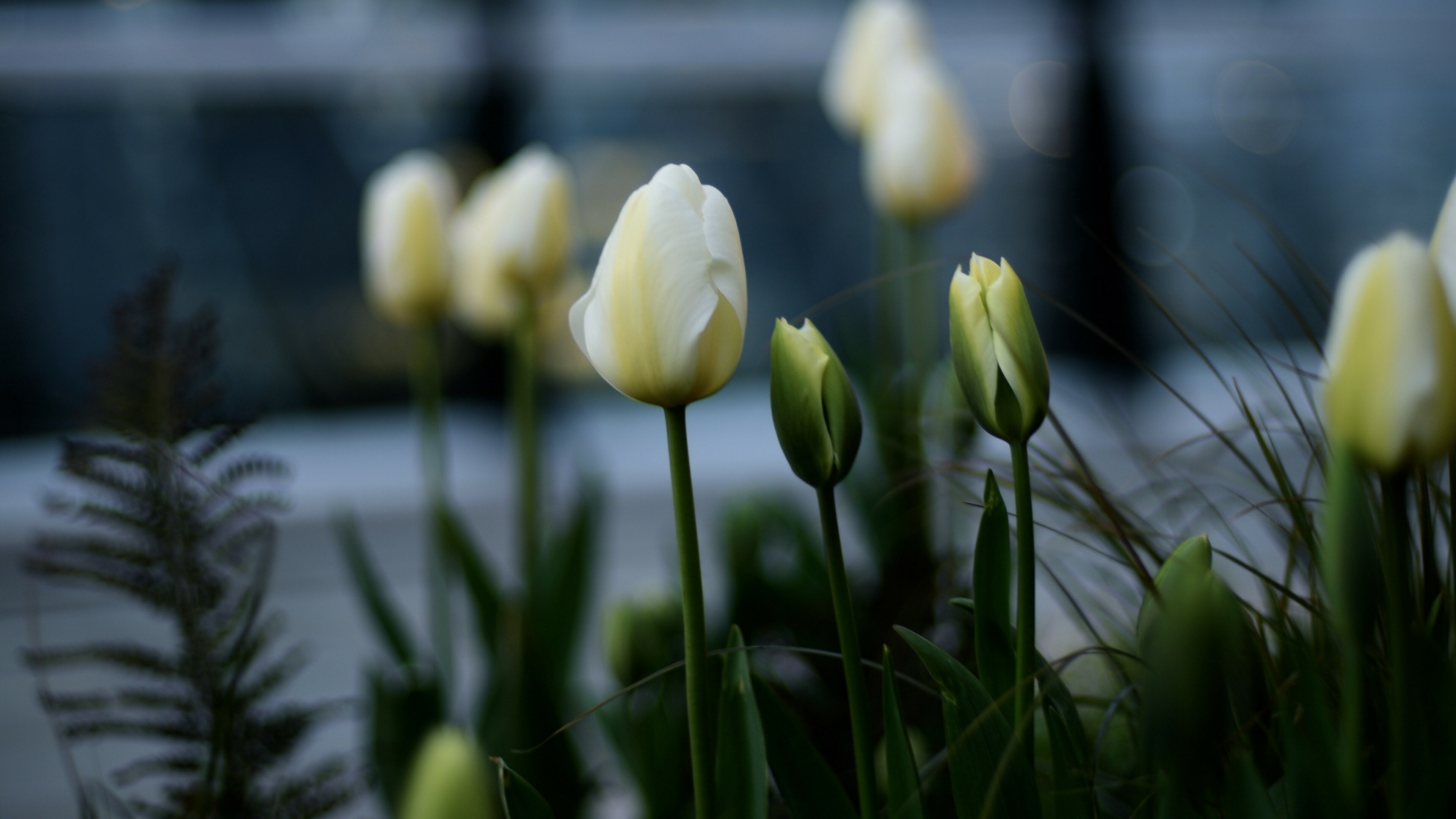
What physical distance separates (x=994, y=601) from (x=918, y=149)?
17.4 inches

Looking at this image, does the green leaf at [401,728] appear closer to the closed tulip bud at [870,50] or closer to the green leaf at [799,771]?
the green leaf at [799,771]

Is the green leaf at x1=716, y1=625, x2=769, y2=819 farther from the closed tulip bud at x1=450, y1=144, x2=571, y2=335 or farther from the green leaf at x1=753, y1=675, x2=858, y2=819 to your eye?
the closed tulip bud at x1=450, y1=144, x2=571, y2=335

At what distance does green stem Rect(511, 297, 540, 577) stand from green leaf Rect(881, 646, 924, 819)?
342mm

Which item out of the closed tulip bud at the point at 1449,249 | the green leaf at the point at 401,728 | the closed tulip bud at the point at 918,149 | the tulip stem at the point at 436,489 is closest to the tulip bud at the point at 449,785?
the closed tulip bud at the point at 1449,249

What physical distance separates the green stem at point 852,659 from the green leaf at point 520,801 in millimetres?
68

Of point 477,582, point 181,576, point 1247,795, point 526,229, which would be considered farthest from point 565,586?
point 1247,795

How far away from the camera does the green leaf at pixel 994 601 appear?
0.76 feet

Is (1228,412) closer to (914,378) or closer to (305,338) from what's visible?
(914,378)

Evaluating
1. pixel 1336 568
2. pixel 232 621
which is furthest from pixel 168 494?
pixel 1336 568

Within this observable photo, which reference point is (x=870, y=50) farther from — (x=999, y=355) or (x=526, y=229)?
(x=999, y=355)

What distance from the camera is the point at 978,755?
0.69ft

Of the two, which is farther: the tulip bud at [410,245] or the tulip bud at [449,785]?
the tulip bud at [410,245]

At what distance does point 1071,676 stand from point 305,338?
1333 millimetres

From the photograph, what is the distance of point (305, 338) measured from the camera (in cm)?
151
